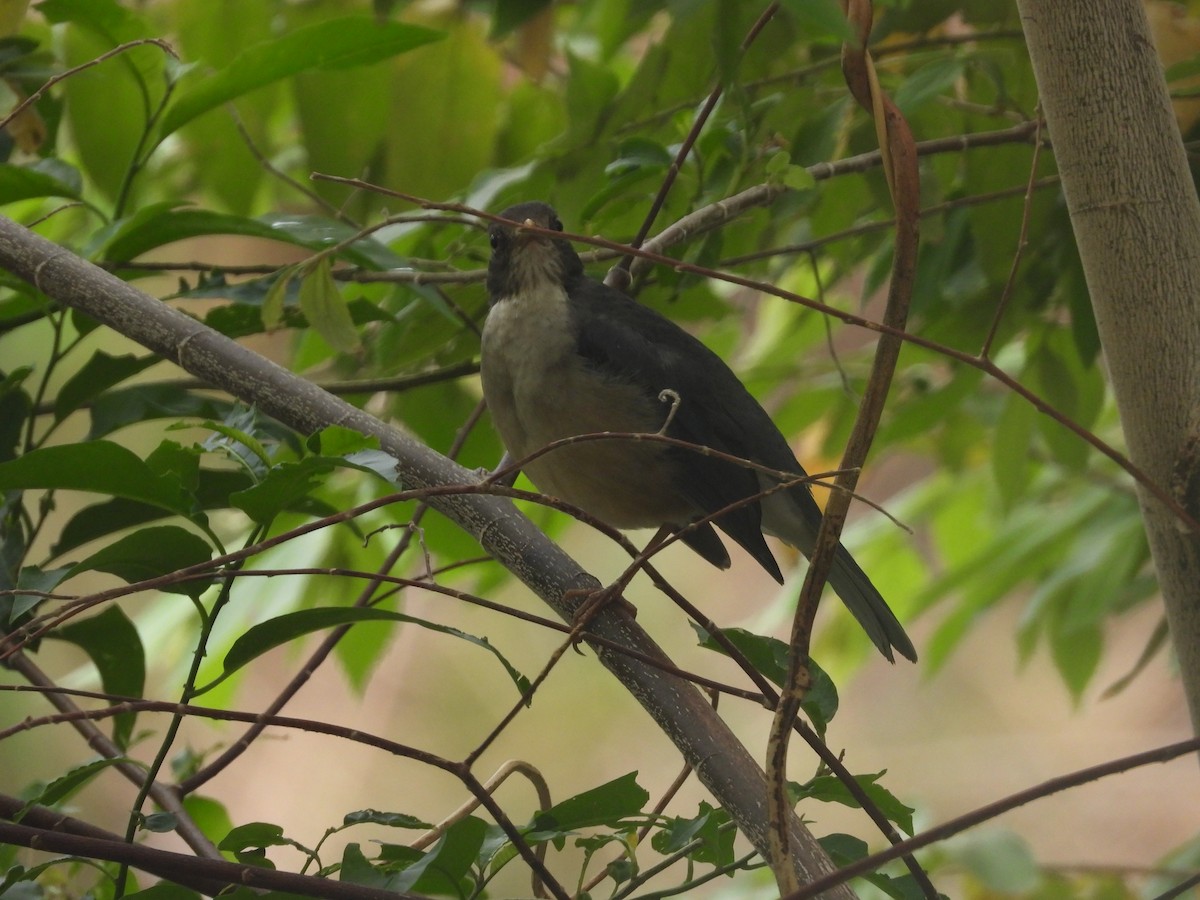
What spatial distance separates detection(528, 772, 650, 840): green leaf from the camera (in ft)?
4.15

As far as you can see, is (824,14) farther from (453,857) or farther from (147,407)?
(147,407)

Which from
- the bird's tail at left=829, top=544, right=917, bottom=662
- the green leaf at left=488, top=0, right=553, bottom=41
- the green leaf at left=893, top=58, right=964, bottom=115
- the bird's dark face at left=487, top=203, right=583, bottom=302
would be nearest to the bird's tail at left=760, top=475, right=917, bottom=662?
the bird's tail at left=829, top=544, right=917, bottom=662

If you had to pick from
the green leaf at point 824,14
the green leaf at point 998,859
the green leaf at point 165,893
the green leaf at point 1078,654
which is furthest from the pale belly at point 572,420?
the green leaf at point 824,14

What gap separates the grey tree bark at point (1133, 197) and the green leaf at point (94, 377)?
1.23 metres

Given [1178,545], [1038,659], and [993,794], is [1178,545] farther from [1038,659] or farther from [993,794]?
[1038,659]

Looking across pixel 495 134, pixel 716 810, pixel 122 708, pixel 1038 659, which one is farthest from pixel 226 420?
pixel 1038 659

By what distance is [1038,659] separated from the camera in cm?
841

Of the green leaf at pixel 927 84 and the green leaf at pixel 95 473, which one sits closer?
the green leaf at pixel 95 473

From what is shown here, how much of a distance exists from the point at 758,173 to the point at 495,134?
85 cm

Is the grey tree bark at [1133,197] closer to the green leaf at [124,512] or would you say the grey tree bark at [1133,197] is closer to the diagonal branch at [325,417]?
the diagonal branch at [325,417]

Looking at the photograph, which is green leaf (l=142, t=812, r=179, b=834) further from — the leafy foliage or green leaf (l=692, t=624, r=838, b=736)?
green leaf (l=692, t=624, r=838, b=736)

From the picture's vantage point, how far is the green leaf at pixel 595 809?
1.27 metres

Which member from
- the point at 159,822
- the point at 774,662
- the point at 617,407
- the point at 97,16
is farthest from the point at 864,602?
the point at 97,16

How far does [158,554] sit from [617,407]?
44.0 inches
